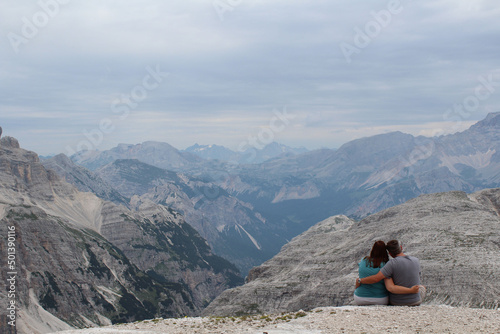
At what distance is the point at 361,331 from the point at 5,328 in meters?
163

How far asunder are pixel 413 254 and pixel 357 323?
6946 centimetres

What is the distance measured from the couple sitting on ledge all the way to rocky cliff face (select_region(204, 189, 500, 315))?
148ft

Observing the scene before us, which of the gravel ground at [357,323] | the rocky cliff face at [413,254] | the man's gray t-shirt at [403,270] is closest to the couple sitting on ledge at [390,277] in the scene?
the man's gray t-shirt at [403,270]

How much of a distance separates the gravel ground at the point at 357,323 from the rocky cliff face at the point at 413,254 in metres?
44.1

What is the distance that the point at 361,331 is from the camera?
93.3 ft

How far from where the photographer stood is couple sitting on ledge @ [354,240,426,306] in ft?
96.2

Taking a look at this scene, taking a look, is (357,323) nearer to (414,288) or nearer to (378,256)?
(414,288)

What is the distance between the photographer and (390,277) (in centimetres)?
3009

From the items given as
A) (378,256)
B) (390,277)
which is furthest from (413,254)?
(378,256)

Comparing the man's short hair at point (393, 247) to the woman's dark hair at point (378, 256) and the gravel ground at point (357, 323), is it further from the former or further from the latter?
the gravel ground at point (357, 323)

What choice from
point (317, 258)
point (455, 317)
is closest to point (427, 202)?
point (317, 258)

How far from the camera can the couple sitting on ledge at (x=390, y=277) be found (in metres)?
29.3

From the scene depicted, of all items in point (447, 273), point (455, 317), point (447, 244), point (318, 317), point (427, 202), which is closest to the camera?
point (455, 317)

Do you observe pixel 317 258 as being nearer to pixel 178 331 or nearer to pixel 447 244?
pixel 447 244
